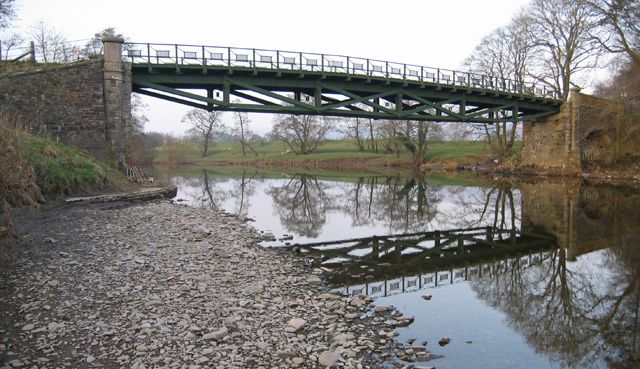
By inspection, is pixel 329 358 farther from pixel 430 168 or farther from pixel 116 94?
pixel 430 168

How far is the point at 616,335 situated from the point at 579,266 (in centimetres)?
484

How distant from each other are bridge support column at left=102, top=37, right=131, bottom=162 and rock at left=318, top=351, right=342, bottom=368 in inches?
792

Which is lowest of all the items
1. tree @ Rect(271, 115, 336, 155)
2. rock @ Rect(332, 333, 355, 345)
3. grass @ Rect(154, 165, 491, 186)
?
rock @ Rect(332, 333, 355, 345)

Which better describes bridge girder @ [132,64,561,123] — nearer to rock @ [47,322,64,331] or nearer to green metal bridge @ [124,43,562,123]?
green metal bridge @ [124,43,562,123]

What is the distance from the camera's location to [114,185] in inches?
769

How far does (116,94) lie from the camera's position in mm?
22578

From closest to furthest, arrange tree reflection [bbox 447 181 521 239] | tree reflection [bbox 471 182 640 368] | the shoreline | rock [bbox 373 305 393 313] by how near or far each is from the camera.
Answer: tree reflection [bbox 471 182 640 368] < rock [bbox 373 305 393 313] < tree reflection [bbox 447 181 521 239] < the shoreline

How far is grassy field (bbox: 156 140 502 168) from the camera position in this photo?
57056mm

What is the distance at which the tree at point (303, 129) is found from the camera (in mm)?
70062

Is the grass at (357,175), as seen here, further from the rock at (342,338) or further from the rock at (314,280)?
the rock at (342,338)

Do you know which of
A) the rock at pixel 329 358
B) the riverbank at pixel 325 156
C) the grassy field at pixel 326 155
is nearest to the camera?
the rock at pixel 329 358

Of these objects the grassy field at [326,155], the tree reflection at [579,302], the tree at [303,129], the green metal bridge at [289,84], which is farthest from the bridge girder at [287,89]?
the tree at [303,129]

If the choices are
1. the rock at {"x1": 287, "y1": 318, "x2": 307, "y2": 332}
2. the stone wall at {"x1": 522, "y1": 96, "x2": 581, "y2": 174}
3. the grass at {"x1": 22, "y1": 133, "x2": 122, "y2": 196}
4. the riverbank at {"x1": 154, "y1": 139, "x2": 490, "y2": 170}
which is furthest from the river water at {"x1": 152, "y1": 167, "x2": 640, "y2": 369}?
the riverbank at {"x1": 154, "y1": 139, "x2": 490, "y2": 170}

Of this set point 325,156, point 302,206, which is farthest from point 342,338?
point 325,156
